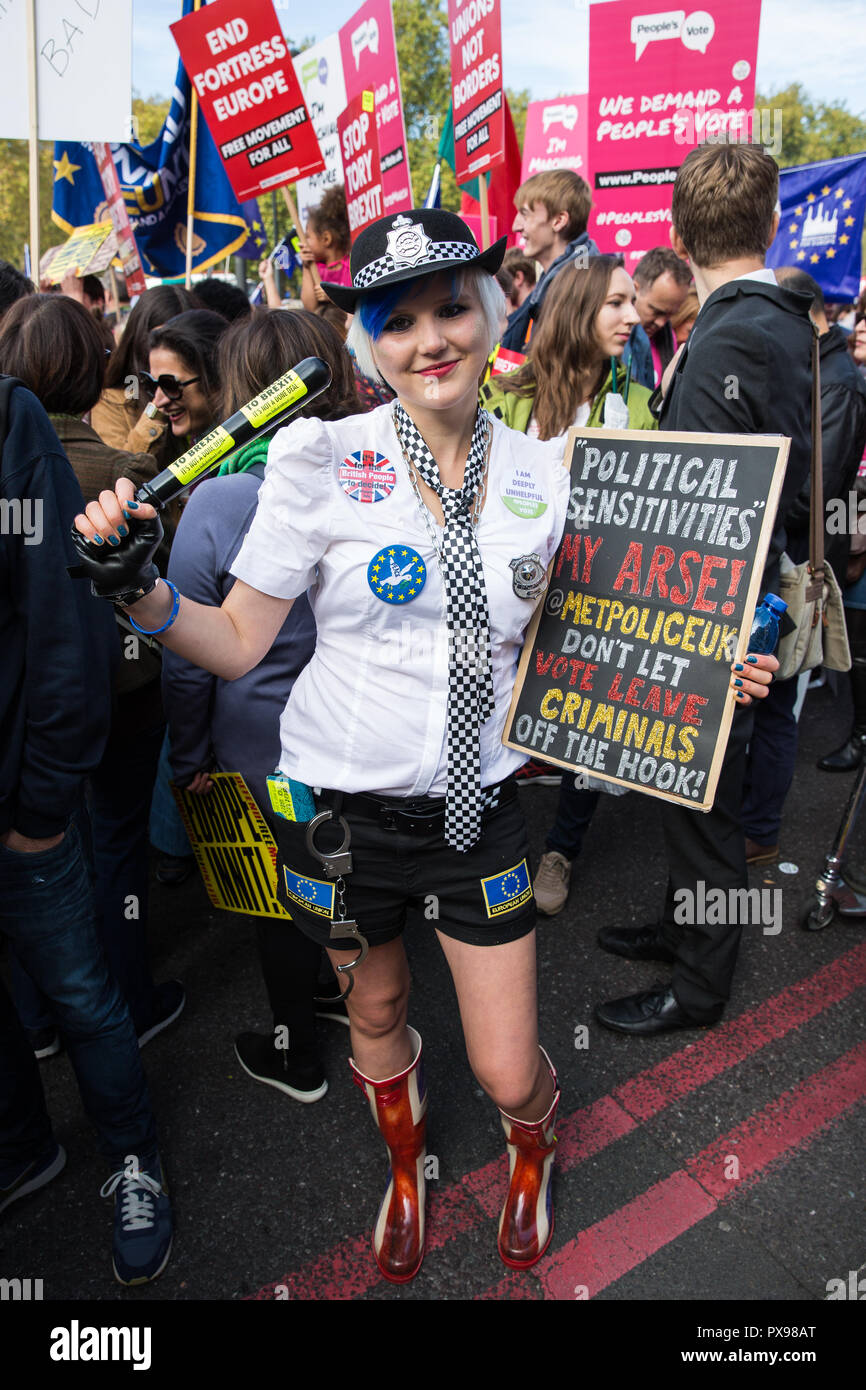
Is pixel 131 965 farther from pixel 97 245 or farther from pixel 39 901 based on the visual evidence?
pixel 97 245

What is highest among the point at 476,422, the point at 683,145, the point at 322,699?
the point at 683,145

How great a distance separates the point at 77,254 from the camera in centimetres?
601

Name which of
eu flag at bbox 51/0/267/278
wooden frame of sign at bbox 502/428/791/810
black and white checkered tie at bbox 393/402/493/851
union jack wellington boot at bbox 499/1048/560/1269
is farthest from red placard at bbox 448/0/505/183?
union jack wellington boot at bbox 499/1048/560/1269

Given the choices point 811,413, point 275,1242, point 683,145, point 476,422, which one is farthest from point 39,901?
point 683,145

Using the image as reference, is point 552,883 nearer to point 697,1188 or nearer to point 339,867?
point 697,1188

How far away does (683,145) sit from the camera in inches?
224

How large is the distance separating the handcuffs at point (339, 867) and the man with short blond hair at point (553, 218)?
3742mm

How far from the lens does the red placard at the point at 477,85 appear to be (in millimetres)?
5082

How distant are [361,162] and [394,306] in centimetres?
466

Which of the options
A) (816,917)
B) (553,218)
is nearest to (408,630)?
(816,917)

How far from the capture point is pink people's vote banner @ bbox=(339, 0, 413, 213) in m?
5.83

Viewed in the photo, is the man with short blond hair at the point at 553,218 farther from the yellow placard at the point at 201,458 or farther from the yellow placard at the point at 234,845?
the yellow placard at the point at 201,458

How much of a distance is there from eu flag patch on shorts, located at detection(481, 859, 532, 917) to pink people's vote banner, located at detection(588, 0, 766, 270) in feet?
16.8
